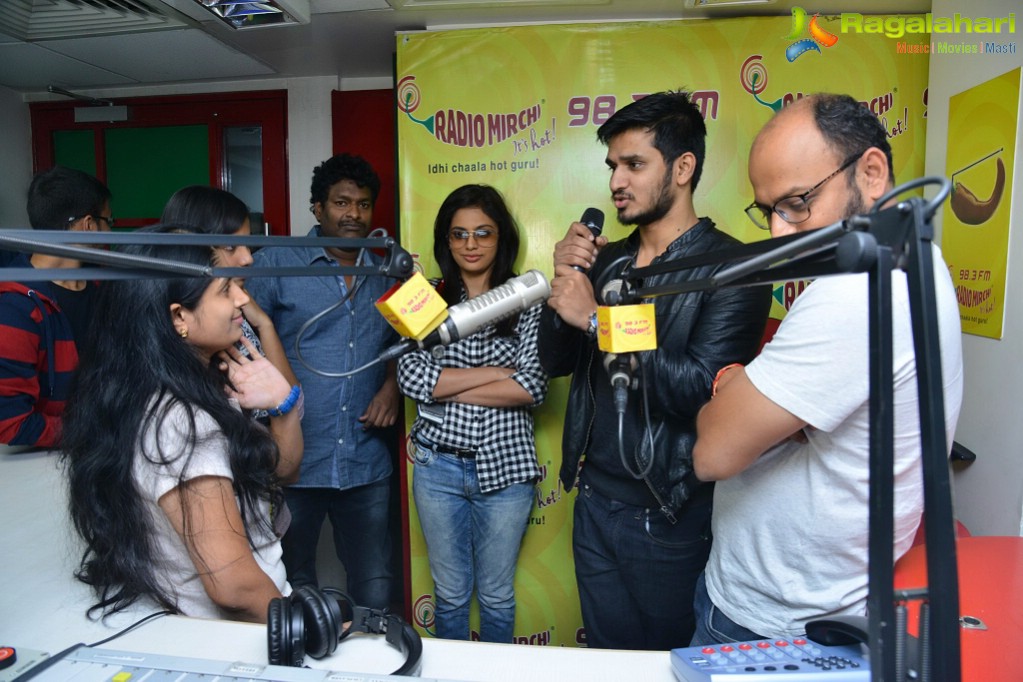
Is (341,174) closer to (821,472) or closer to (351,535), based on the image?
(351,535)

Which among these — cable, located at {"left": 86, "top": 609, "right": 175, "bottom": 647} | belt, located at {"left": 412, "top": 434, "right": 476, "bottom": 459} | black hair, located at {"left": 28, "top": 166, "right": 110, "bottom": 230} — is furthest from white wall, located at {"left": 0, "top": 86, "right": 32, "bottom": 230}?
cable, located at {"left": 86, "top": 609, "right": 175, "bottom": 647}

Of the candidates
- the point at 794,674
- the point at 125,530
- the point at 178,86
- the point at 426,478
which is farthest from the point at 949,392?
the point at 178,86

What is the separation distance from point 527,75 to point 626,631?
6.28 ft

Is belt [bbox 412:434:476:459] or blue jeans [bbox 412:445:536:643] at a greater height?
belt [bbox 412:434:476:459]

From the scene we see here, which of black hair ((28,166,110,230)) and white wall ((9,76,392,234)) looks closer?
black hair ((28,166,110,230))

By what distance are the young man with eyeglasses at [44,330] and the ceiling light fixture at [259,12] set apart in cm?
75

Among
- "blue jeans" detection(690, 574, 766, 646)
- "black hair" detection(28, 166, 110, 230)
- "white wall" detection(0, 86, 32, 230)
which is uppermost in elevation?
"white wall" detection(0, 86, 32, 230)

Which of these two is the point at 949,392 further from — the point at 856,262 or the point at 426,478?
the point at 426,478

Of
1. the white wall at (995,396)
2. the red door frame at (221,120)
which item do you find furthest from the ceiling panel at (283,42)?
the white wall at (995,396)

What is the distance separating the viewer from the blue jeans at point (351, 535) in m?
2.26

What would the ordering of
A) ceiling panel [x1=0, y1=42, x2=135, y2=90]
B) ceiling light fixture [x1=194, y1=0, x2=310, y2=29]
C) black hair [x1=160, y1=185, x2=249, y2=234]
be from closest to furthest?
black hair [x1=160, y1=185, x2=249, y2=234]
ceiling light fixture [x1=194, y1=0, x2=310, y2=29]
ceiling panel [x1=0, y1=42, x2=135, y2=90]

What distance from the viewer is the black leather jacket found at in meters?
1.42

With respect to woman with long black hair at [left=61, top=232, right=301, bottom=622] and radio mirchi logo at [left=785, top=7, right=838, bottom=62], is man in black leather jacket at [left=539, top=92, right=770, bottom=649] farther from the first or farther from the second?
radio mirchi logo at [left=785, top=7, right=838, bottom=62]

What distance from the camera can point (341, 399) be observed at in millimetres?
2254
